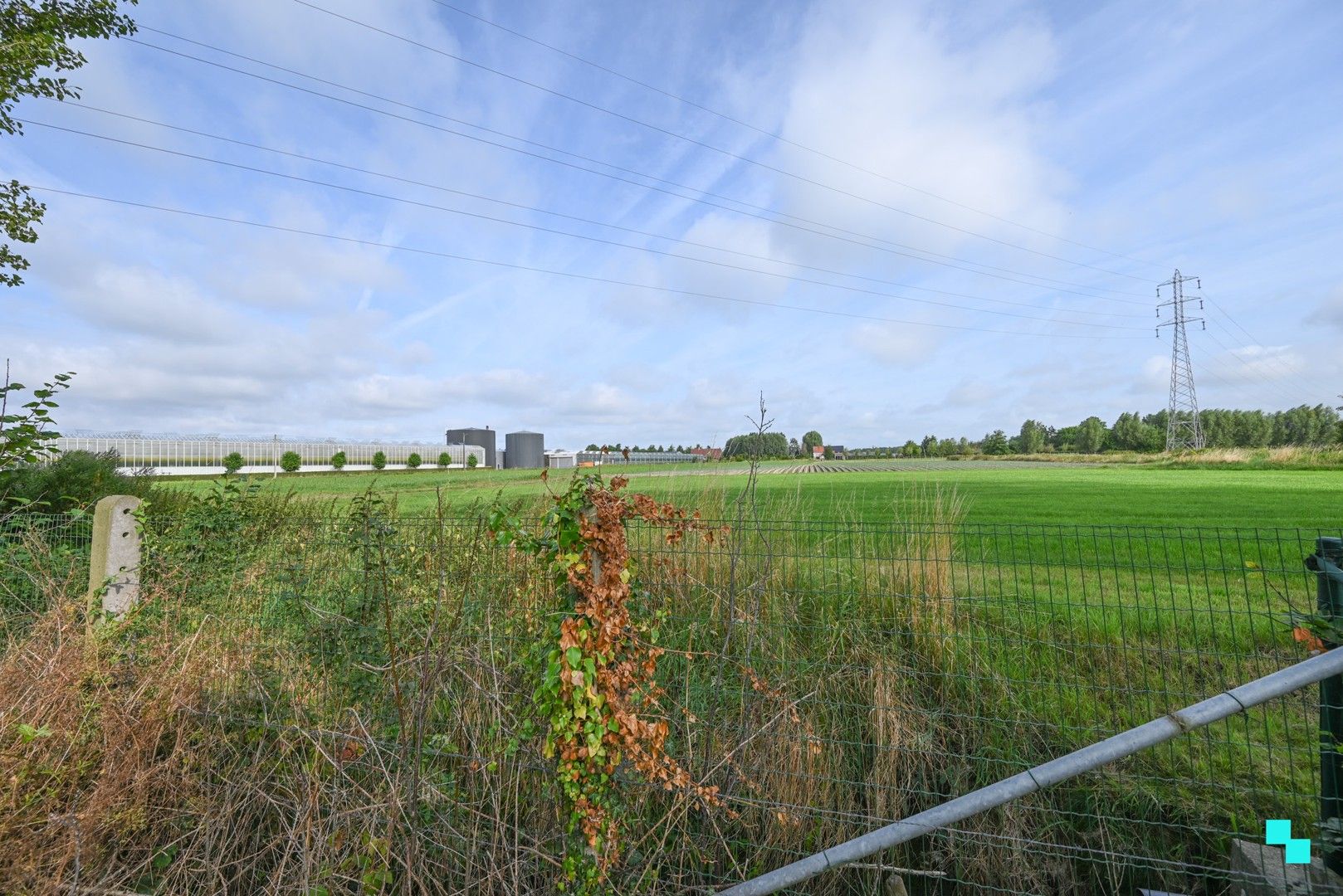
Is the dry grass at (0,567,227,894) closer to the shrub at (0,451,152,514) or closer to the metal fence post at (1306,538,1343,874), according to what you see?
the shrub at (0,451,152,514)

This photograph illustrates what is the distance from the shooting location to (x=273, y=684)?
3.55 m

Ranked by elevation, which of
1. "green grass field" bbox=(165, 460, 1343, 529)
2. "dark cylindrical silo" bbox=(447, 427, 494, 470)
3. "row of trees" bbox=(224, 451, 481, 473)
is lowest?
"green grass field" bbox=(165, 460, 1343, 529)

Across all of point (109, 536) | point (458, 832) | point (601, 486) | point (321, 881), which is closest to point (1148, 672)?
point (601, 486)

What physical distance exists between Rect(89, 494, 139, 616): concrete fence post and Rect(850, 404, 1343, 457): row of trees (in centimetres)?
6894

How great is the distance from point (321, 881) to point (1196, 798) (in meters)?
4.07

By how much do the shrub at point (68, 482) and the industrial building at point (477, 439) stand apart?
3147 inches

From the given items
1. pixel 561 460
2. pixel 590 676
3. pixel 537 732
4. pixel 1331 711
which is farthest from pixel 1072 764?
pixel 561 460

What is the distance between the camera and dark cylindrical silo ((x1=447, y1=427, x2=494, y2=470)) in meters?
86.7

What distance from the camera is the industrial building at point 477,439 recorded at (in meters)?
86.7

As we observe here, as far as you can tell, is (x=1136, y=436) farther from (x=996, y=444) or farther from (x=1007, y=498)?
(x=1007, y=498)

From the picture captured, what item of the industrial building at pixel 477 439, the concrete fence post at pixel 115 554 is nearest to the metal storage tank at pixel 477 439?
the industrial building at pixel 477 439

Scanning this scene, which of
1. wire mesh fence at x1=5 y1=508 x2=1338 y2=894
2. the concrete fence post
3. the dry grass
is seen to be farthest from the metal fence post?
the concrete fence post

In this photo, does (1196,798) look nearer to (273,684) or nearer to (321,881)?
(321,881)

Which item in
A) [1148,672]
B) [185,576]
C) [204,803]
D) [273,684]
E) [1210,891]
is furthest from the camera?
[185,576]
